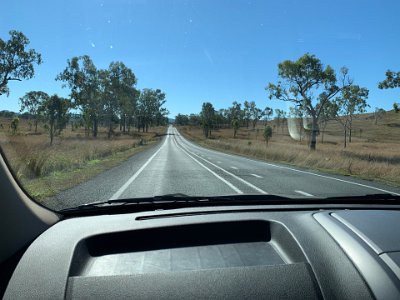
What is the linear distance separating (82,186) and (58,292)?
31.9 feet

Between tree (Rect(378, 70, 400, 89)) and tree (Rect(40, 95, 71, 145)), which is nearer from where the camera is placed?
tree (Rect(40, 95, 71, 145))

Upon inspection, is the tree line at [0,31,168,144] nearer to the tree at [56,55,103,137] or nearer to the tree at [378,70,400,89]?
the tree at [56,55,103,137]

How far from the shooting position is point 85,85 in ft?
25.4

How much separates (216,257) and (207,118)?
357 feet

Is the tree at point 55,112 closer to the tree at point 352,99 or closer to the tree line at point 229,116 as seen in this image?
the tree at point 352,99

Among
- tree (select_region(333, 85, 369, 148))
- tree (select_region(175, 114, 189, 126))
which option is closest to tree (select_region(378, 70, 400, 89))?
tree (select_region(333, 85, 369, 148))

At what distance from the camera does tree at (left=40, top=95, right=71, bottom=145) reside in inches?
289

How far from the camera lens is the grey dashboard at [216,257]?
6.76 feet

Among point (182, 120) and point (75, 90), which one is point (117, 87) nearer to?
point (75, 90)

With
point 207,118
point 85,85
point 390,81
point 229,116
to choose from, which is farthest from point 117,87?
point 229,116

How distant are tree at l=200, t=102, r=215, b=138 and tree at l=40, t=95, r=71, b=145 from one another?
9738cm

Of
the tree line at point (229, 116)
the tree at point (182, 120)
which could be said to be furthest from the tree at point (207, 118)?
the tree at point (182, 120)

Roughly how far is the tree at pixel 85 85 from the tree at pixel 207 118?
97.3m

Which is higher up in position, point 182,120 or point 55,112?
point 182,120
